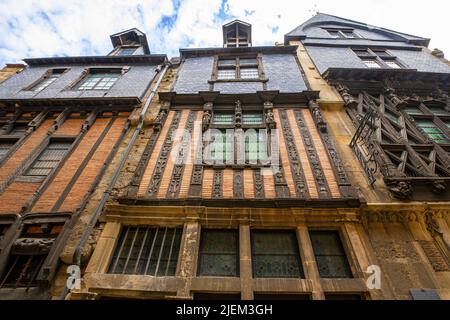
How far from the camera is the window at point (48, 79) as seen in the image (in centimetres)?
881

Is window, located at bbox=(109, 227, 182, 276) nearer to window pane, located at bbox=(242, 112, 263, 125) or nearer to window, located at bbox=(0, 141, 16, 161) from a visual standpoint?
window pane, located at bbox=(242, 112, 263, 125)

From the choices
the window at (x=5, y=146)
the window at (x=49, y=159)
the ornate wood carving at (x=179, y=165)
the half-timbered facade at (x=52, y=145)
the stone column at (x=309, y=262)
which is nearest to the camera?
the stone column at (x=309, y=262)

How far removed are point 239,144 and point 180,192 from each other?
7.33 ft

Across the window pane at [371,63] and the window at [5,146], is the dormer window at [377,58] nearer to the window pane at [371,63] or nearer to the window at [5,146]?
the window pane at [371,63]

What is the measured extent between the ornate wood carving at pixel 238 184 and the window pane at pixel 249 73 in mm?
5234

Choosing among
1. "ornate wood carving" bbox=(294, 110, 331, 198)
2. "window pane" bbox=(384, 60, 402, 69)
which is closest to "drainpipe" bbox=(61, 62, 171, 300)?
"ornate wood carving" bbox=(294, 110, 331, 198)

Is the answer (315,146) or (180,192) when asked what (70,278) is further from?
(315,146)

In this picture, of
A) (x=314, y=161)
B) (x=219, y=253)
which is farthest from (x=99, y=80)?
(x=314, y=161)

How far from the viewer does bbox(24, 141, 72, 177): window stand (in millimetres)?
5839

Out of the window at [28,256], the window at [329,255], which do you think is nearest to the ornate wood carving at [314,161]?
the window at [329,255]

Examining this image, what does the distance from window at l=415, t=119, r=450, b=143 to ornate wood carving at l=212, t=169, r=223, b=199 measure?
21.4 feet

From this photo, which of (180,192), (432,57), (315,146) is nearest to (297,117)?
(315,146)

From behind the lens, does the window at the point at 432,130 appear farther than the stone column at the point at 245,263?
Yes

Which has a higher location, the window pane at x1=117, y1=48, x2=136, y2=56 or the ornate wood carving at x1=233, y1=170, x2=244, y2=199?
the window pane at x1=117, y1=48, x2=136, y2=56
